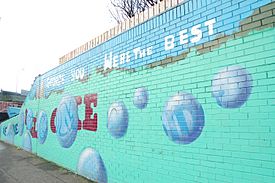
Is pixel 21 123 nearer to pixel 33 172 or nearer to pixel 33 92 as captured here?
pixel 33 92

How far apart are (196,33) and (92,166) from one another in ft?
14.7

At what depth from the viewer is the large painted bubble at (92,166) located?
257 inches

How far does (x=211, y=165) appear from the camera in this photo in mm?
3859

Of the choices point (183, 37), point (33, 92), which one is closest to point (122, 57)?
point (183, 37)

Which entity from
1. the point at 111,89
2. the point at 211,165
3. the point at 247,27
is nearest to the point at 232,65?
the point at 247,27

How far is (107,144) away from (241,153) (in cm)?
362

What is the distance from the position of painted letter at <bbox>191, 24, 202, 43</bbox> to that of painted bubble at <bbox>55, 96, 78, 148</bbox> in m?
4.91

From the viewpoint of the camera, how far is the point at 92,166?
6949 mm

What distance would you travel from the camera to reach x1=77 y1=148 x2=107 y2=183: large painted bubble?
6.53 metres

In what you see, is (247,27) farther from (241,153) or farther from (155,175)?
(155,175)

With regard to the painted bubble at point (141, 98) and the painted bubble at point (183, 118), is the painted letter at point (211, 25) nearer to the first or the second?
the painted bubble at point (183, 118)

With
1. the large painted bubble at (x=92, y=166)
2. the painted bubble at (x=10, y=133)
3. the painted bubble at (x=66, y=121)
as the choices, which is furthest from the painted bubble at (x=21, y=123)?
the large painted bubble at (x=92, y=166)

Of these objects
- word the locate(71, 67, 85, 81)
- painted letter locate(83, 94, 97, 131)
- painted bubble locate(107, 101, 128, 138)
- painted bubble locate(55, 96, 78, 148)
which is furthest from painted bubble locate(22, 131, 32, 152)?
painted bubble locate(107, 101, 128, 138)

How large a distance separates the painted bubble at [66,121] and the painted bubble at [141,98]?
3.20 meters
